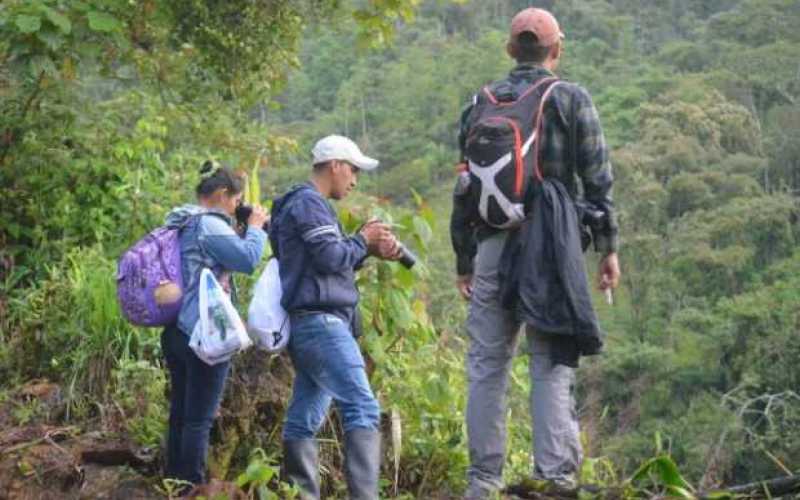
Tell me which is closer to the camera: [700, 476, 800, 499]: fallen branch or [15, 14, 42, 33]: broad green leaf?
[700, 476, 800, 499]: fallen branch

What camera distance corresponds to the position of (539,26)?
3.95 m

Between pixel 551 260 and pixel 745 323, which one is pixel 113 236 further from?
pixel 745 323

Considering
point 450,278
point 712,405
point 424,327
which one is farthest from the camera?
point 450,278

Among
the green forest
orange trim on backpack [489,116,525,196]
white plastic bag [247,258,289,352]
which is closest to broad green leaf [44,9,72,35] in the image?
the green forest

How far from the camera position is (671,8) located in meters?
71.8

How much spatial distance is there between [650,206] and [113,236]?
1464 inches

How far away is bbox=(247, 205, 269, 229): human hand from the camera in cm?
419

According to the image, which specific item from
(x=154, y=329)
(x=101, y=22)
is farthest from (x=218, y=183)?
(x=101, y=22)

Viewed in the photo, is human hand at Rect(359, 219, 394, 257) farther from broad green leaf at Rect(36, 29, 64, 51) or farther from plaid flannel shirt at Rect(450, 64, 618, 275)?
broad green leaf at Rect(36, 29, 64, 51)

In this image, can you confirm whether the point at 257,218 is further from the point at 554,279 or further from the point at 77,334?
the point at 77,334

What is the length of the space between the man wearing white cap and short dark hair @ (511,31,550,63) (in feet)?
1.91

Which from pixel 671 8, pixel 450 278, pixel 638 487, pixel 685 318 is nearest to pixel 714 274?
pixel 685 318

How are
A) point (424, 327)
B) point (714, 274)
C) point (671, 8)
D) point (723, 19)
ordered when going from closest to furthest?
point (424, 327) < point (714, 274) < point (723, 19) < point (671, 8)

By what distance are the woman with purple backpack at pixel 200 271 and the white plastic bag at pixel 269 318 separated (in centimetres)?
15
